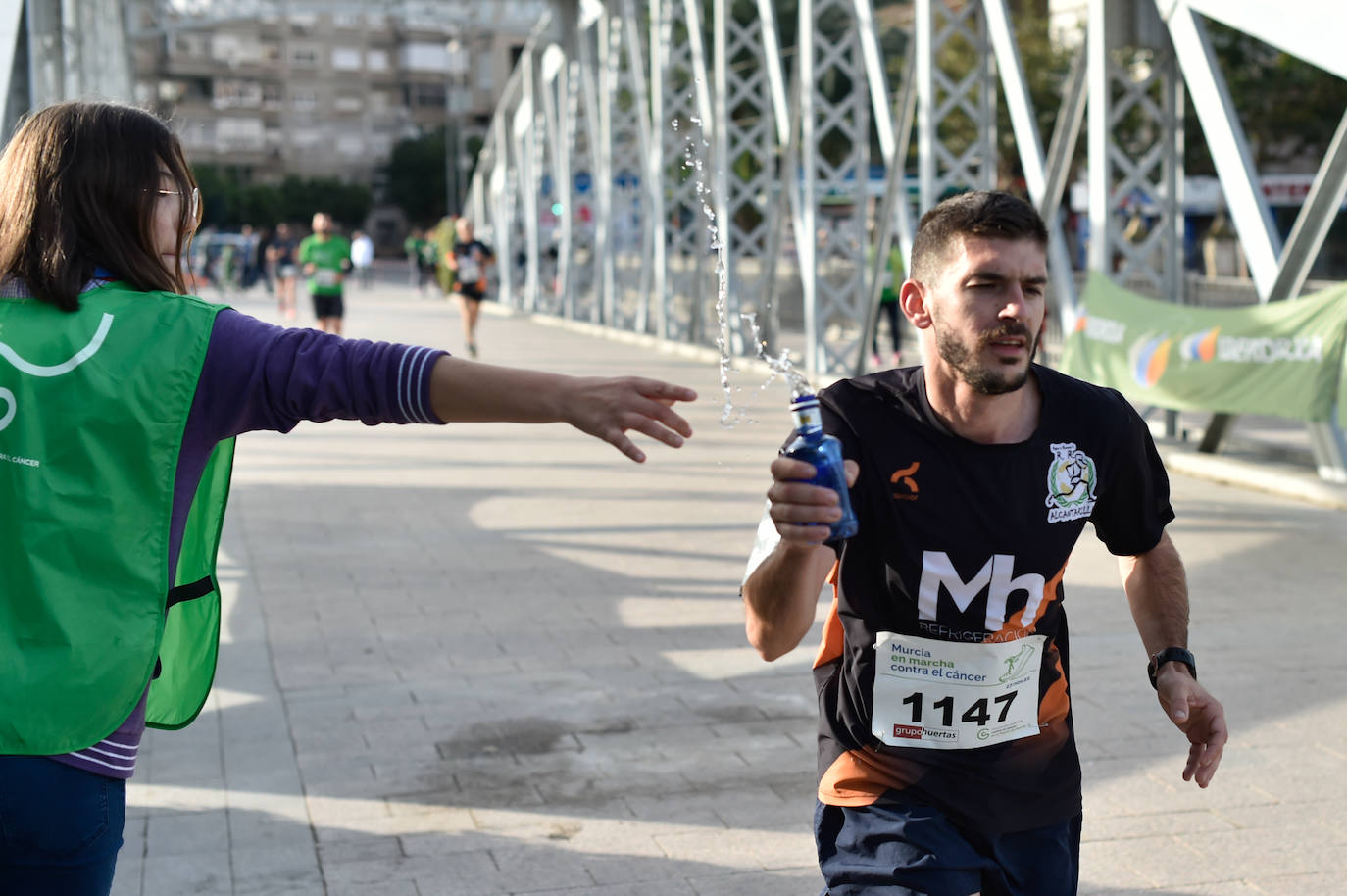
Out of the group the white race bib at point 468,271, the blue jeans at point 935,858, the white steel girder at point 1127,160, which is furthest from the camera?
the white race bib at point 468,271

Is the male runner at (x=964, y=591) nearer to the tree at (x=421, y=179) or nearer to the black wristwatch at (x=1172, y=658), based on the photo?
the black wristwatch at (x=1172, y=658)

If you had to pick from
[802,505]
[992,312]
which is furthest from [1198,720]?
[802,505]

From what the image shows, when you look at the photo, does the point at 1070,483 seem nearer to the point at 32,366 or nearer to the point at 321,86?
the point at 32,366

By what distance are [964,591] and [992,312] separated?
482mm

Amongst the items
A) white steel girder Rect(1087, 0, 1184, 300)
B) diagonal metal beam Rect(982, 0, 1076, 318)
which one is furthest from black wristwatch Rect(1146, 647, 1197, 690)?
diagonal metal beam Rect(982, 0, 1076, 318)

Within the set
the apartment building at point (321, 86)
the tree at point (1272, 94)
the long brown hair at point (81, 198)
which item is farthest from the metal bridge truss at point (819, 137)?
the apartment building at point (321, 86)

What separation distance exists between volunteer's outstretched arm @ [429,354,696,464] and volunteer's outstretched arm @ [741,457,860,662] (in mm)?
170

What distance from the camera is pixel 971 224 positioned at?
291 cm

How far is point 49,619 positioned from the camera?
2338 millimetres

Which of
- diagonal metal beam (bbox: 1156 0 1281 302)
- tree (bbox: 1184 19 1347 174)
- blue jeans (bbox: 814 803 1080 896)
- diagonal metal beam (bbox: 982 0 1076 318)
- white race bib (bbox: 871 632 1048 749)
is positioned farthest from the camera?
tree (bbox: 1184 19 1347 174)

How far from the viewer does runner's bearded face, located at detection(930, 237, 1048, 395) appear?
9.24 ft

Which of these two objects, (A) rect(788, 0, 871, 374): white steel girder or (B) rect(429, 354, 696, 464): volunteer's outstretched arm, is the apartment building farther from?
(B) rect(429, 354, 696, 464): volunteer's outstretched arm

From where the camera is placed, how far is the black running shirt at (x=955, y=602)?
2.83 meters

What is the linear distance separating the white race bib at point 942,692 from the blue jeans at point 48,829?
1.31 m
